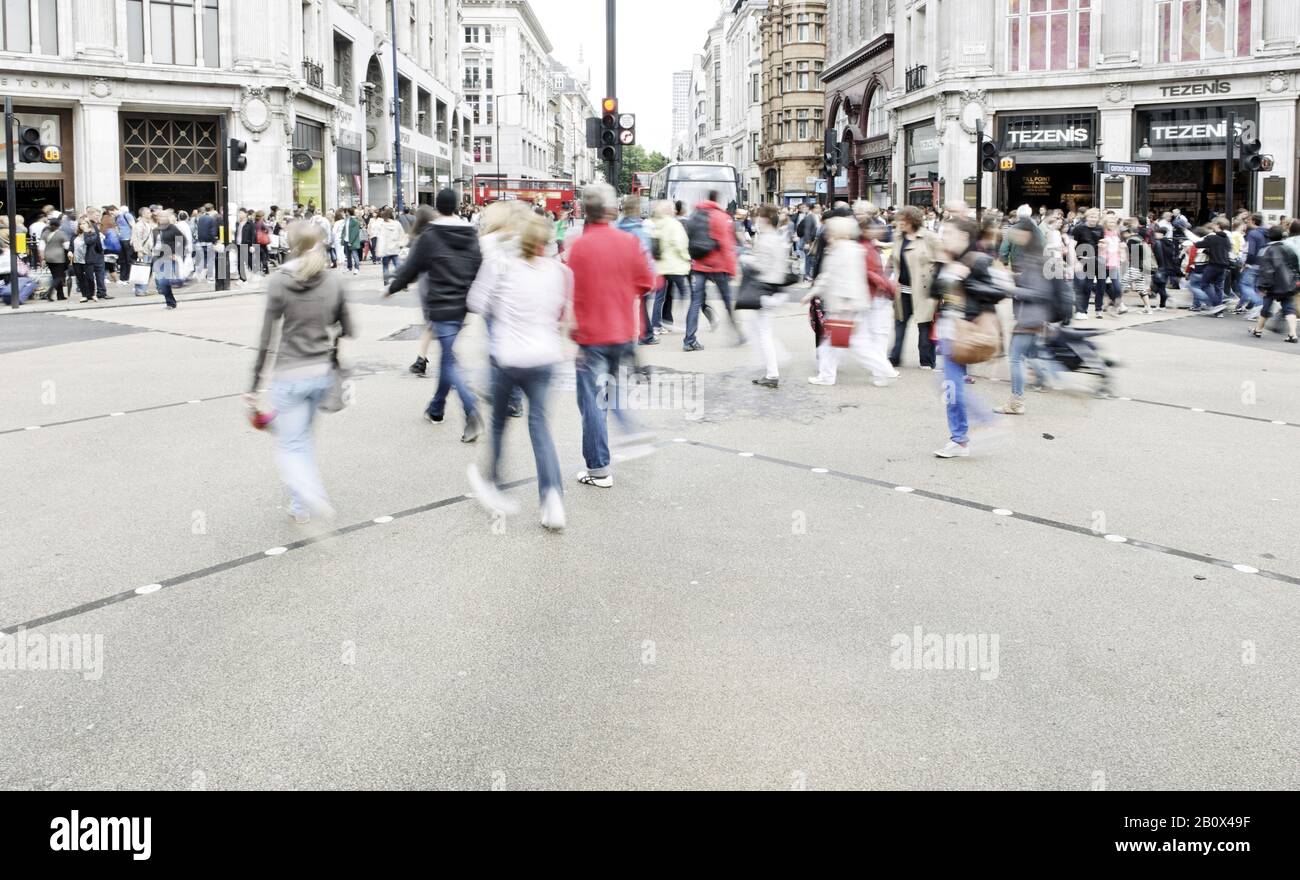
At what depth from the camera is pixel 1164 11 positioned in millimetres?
38812

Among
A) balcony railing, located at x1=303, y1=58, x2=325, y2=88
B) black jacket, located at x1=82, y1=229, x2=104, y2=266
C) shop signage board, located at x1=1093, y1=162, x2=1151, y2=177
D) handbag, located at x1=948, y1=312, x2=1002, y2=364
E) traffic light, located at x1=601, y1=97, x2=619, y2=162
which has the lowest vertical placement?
handbag, located at x1=948, y1=312, x2=1002, y2=364

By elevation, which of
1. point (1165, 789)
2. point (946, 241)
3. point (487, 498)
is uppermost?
point (946, 241)

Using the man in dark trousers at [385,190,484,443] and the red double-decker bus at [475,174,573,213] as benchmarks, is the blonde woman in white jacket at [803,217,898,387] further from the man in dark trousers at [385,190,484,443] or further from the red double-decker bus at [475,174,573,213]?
the red double-decker bus at [475,174,573,213]

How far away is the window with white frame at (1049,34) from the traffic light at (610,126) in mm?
27816

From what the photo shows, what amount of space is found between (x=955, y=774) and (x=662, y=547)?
9.50ft

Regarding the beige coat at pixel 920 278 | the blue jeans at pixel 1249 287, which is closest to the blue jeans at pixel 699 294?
the beige coat at pixel 920 278

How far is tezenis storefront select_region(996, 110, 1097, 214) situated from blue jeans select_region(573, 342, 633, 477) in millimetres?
36658

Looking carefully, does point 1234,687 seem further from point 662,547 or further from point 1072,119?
point 1072,119

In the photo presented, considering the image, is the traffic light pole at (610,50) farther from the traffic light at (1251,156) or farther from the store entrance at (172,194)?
the store entrance at (172,194)

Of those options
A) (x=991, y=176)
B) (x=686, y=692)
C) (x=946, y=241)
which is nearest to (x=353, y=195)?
(x=991, y=176)

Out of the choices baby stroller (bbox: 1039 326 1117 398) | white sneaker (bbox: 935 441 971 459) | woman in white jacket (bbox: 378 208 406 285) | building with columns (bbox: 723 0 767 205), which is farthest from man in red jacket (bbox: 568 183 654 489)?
building with columns (bbox: 723 0 767 205)

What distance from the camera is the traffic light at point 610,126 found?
58.0ft

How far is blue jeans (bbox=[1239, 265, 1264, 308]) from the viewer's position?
18.9 m

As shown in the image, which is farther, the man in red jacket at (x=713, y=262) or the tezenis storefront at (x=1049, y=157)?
the tezenis storefront at (x=1049, y=157)
